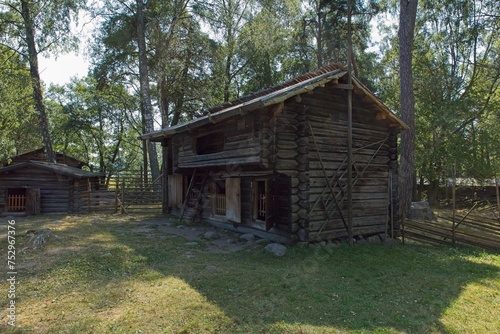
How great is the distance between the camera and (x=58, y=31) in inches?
806

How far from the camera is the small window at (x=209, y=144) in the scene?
12280 mm

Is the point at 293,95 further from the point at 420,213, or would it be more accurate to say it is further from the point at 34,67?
the point at 34,67

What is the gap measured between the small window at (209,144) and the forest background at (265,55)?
8.51 metres

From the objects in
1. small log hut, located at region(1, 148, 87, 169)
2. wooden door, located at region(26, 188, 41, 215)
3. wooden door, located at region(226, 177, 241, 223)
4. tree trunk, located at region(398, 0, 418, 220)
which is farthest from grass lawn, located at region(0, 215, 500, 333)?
small log hut, located at region(1, 148, 87, 169)

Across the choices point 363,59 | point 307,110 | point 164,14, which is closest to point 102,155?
point 164,14

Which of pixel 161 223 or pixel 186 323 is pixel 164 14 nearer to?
pixel 161 223

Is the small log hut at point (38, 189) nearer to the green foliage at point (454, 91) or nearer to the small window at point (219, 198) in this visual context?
the small window at point (219, 198)

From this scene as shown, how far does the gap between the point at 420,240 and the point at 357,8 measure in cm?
1728

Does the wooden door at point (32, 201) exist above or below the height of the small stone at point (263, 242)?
above

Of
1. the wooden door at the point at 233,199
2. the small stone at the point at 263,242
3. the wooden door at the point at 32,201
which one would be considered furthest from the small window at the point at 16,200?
the small stone at the point at 263,242

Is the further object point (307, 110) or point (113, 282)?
point (307, 110)

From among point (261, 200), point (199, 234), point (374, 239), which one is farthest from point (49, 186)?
point (374, 239)

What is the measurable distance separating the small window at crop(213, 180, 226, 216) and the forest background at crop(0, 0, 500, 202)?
9595 mm

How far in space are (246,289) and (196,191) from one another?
Result: 8320mm
